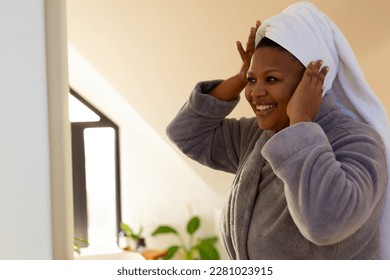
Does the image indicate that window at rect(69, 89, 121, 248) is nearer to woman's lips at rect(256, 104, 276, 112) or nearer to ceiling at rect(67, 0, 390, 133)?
ceiling at rect(67, 0, 390, 133)

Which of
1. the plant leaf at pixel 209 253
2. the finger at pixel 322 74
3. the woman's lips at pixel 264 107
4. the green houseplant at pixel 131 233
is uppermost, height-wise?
the finger at pixel 322 74

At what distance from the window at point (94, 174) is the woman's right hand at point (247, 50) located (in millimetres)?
214

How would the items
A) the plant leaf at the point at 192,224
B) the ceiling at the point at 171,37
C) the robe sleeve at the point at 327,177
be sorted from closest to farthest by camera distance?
1. the robe sleeve at the point at 327,177
2. the ceiling at the point at 171,37
3. the plant leaf at the point at 192,224

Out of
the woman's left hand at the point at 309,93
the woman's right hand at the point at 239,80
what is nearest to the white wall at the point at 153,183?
the woman's right hand at the point at 239,80

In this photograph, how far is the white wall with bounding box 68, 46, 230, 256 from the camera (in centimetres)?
89

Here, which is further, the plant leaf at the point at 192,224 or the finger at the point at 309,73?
the plant leaf at the point at 192,224

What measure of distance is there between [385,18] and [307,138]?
0.75 feet

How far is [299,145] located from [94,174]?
Answer: 1.06 ft

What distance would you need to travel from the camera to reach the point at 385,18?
81 centimetres

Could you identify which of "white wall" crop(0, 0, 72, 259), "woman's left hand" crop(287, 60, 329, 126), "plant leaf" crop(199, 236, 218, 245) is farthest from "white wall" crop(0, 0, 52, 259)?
"woman's left hand" crop(287, 60, 329, 126)

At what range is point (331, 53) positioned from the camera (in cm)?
77

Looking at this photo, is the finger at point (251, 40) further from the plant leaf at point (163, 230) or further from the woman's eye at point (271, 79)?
the plant leaf at point (163, 230)

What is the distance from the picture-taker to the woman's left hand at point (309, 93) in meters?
0.76
